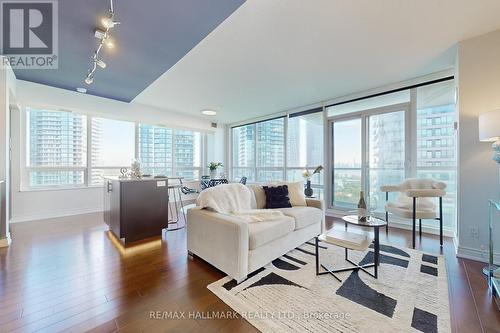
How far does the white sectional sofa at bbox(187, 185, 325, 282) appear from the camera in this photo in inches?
76.5

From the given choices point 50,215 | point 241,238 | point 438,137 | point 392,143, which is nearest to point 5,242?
point 50,215

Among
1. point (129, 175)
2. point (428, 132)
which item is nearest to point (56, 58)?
point (129, 175)

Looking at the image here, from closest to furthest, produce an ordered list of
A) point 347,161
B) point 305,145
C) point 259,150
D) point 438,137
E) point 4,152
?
point 4,152
point 438,137
point 347,161
point 305,145
point 259,150

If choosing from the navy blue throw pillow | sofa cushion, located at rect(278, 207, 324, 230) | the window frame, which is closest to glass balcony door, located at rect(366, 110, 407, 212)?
sofa cushion, located at rect(278, 207, 324, 230)

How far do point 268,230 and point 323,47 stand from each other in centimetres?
233

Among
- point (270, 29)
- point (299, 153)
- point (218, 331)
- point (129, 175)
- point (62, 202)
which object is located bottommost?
point (218, 331)

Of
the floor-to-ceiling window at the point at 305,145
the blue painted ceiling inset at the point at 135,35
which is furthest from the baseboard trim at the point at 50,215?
the floor-to-ceiling window at the point at 305,145

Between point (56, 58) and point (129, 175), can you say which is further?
point (129, 175)

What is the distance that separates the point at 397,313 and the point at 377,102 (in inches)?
149

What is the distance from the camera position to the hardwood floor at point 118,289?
4.83ft

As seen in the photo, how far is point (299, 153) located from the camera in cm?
564

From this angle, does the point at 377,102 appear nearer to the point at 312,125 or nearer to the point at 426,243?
the point at 312,125

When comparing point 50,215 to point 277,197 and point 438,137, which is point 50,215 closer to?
point 277,197

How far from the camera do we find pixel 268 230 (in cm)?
221
